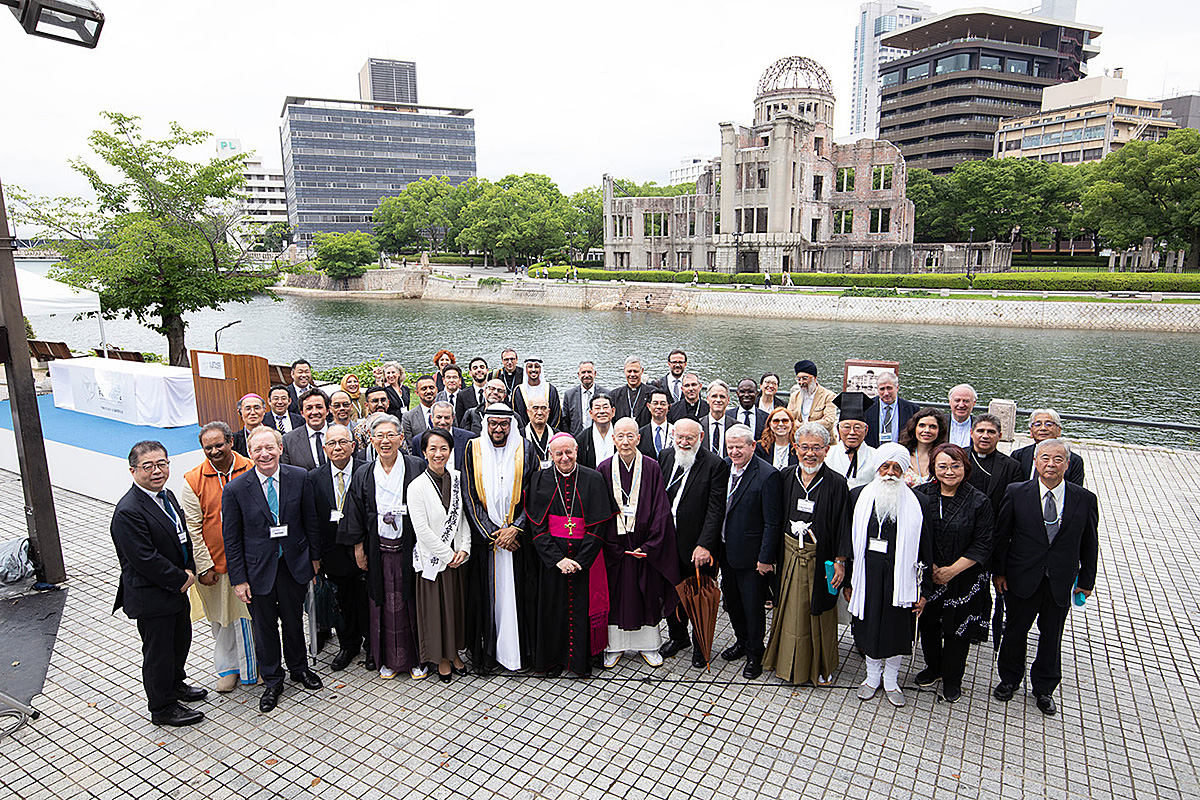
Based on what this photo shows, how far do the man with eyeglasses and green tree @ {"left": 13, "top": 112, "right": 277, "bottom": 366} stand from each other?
14.1 m

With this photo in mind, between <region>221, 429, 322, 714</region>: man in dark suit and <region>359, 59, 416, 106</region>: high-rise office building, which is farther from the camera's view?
<region>359, 59, 416, 106</region>: high-rise office building

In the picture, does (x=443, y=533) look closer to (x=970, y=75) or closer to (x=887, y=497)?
(x=887, y=497)

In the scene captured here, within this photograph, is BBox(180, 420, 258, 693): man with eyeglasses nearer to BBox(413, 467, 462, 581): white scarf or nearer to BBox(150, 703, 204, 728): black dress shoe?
BBox(150, 703, 204, 728): black dress shoe

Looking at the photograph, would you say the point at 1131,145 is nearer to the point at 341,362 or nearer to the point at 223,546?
the point at 341,362

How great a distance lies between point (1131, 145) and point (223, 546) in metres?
59.1

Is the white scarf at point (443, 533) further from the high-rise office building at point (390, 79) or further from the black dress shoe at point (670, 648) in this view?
the high-rise office building at point (390, 79)

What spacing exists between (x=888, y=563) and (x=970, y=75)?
97.2 m

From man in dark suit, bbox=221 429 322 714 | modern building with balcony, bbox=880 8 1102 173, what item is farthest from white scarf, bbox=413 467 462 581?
modern building with balcony, bbox=880 8 1102 173

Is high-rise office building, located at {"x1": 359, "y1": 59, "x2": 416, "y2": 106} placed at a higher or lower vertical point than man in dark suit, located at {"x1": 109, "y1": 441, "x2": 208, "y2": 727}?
higher

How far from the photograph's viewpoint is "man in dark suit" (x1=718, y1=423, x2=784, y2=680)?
478cm

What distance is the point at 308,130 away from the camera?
9875cm

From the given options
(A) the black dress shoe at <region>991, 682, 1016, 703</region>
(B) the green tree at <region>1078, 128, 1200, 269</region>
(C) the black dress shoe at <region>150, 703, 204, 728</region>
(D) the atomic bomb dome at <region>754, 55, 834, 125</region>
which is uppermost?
(D) the atomic bomb dome at <region>754, 55, 834, 125</region>

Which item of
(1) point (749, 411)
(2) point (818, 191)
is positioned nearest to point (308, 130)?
(2) point (818, 191)

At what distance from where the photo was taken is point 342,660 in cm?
508
